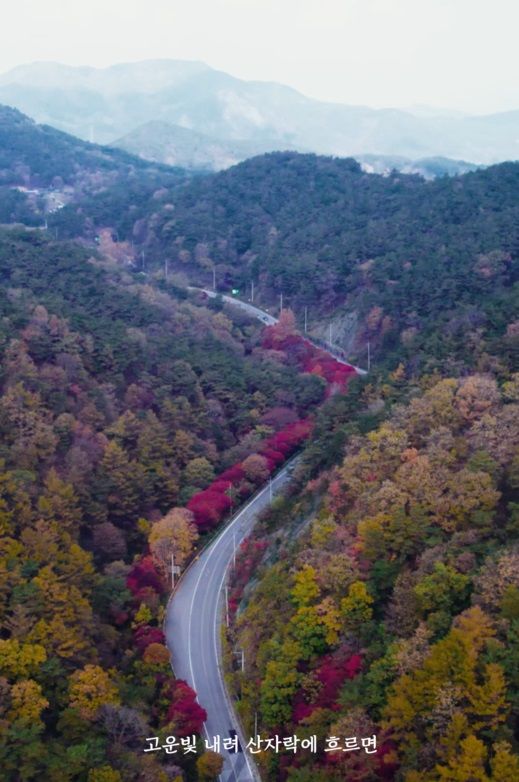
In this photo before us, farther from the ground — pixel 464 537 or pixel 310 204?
pixel 310 204

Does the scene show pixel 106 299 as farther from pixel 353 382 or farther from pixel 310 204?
pixel 310 204

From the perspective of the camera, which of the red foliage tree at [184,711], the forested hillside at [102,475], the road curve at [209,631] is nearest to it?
the forested hillside at [102,475]

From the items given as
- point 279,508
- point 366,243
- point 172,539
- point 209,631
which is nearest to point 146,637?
point 209,631

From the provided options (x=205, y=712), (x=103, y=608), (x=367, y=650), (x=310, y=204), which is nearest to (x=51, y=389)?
(x=103, y=608)

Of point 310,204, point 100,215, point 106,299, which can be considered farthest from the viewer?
point 100,215

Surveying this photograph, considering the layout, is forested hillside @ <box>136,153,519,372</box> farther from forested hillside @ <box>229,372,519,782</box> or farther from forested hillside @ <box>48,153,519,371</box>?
forested hillside @ <box>229,372,519,782</box>

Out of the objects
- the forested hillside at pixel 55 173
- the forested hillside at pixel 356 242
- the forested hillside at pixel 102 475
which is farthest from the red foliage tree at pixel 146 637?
the forested hillside at pixel 55 173

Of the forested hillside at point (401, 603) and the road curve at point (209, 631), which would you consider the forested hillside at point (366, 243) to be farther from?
the road curve at point (209, 631)
